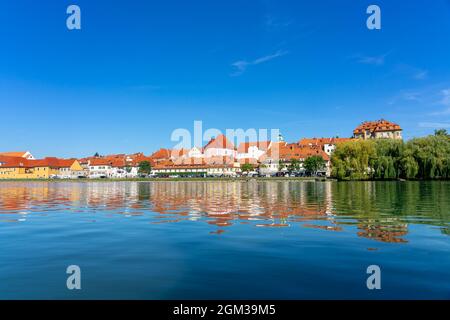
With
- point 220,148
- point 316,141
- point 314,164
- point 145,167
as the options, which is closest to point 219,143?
point 220,148

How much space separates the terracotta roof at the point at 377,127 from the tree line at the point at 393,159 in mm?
83239

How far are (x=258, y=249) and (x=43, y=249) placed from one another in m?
6.07

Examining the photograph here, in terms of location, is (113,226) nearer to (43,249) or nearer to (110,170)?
(43,249)

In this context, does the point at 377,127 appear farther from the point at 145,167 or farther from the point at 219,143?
the point at 145,167

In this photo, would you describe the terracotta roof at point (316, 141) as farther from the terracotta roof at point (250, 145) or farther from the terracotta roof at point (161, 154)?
the terracotta roof at point (161, 154)

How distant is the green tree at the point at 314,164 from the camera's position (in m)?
127

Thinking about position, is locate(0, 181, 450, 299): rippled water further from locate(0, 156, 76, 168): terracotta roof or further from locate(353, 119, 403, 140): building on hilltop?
locate(0, 156, 76, 168): terracotta roof

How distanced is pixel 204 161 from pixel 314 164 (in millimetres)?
51785

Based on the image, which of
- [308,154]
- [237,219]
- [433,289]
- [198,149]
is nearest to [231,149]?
[198,149]

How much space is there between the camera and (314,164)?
4980 inches

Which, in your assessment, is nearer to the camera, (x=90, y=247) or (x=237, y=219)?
(x=90, y=247)

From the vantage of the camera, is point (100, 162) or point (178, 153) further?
point (178, 153)

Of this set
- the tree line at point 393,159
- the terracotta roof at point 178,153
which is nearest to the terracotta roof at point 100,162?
the terracotta roof at point 178,153
